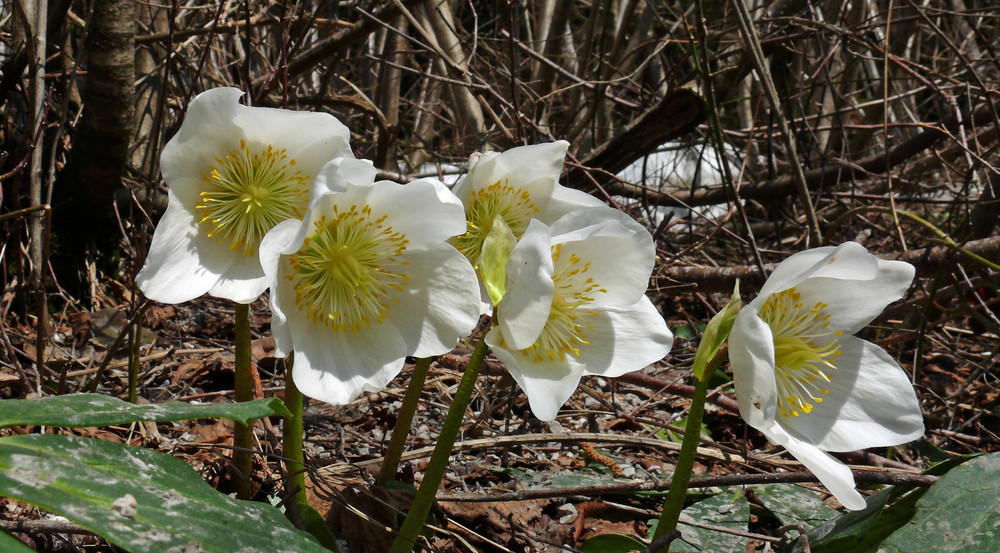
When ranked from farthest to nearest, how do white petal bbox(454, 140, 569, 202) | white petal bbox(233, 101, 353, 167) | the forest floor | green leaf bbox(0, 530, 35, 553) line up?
the forest floor, white petal bbox(454, 140, 569, 202), white petal bbox(233, 101, 353, 167), green leaf bbox(0, 530, 35, 553)

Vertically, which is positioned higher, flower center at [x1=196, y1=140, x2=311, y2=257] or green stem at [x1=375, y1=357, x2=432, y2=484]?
flower center at [x1=196, y1=140, x2=311, y2=257]

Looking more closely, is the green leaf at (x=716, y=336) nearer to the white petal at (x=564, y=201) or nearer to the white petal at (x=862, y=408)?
the white petal at (x=862, y=408)

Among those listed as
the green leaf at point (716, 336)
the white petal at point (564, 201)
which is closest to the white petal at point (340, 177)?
the white petal at point (564, 201)

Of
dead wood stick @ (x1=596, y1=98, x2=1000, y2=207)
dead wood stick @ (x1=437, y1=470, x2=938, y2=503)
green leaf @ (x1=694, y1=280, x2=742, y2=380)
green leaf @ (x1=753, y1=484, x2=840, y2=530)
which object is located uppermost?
dead wood stick @ (x1=596, y1=98, x2=1000, y2=207)

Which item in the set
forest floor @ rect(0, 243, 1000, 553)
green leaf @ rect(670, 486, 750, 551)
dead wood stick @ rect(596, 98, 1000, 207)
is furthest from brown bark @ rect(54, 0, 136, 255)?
green leaf @ rect(670, 486, 750, 551)

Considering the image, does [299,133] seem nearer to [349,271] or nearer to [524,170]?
[349,271]

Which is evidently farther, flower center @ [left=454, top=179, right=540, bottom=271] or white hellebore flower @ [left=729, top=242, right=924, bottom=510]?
flower center @ [left=454, top=179, right=540, bottom=271]

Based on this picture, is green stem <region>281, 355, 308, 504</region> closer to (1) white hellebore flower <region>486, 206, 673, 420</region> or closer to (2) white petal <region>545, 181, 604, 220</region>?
(1) white hellebore flower <region>486, 206, 673, 420</region>
